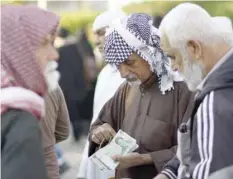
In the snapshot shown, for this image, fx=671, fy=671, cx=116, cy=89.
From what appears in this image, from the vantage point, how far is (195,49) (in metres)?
2.98

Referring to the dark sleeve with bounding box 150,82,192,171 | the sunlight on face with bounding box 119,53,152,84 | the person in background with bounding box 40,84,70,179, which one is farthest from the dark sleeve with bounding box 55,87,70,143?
the dark sleeve with bounding box 150,82,192,171

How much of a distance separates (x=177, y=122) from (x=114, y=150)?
0.38 m

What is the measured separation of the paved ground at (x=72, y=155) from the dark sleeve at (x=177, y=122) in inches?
164

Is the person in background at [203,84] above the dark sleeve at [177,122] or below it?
above

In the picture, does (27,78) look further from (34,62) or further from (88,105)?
(88,105)

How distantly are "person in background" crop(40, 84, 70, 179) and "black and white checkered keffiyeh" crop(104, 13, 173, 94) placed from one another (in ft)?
1.34

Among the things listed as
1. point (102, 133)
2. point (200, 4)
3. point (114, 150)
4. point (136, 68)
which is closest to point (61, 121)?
point (102, 133)

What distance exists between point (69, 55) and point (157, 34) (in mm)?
5739

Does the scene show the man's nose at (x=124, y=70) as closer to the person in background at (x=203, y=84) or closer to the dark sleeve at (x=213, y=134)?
the person in background at (x=203, y=84)

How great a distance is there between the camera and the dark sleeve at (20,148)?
2.38 metres

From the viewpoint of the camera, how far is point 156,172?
3.62 metres

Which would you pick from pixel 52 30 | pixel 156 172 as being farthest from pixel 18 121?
pixel 156 172

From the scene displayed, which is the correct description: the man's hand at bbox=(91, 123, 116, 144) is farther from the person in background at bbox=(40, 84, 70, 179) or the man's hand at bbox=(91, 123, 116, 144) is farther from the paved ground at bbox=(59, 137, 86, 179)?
the paved ground at bbox=(59, 137, 86, 179)

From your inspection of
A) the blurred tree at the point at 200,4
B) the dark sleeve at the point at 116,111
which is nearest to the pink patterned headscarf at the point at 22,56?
the dark sleeve at the point at 116,111
